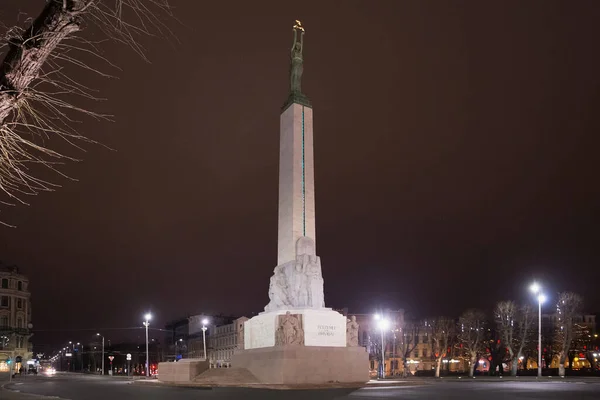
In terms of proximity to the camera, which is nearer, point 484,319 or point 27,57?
point 27,57

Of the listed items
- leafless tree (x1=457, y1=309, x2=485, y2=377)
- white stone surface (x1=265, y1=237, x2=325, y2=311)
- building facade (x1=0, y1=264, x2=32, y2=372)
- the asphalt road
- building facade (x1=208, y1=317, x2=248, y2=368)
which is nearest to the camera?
the asphalt road

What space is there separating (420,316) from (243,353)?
222 feet

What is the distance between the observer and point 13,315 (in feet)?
308

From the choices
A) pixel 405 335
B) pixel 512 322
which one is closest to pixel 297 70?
pixel 512 322

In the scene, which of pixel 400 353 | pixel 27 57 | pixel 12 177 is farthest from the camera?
pixel 400 353

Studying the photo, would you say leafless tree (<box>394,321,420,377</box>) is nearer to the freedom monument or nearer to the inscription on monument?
the freedom monument

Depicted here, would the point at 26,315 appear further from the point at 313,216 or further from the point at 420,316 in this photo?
the point at 313,216

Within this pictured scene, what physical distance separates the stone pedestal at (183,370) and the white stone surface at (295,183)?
8.31 m

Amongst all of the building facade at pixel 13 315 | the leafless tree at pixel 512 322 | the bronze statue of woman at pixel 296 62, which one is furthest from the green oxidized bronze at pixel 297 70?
the building facade at pixel 13 315

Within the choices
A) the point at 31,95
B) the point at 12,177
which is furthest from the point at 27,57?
the point at 12,177

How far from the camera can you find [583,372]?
60.9 metres

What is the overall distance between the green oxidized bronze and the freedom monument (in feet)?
0.32

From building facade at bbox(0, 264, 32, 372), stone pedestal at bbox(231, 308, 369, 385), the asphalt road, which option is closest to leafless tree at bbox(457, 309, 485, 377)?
stone pedestal at bbox(231, 308, 369, 385)

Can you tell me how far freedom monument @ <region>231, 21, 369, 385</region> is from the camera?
35688mm
